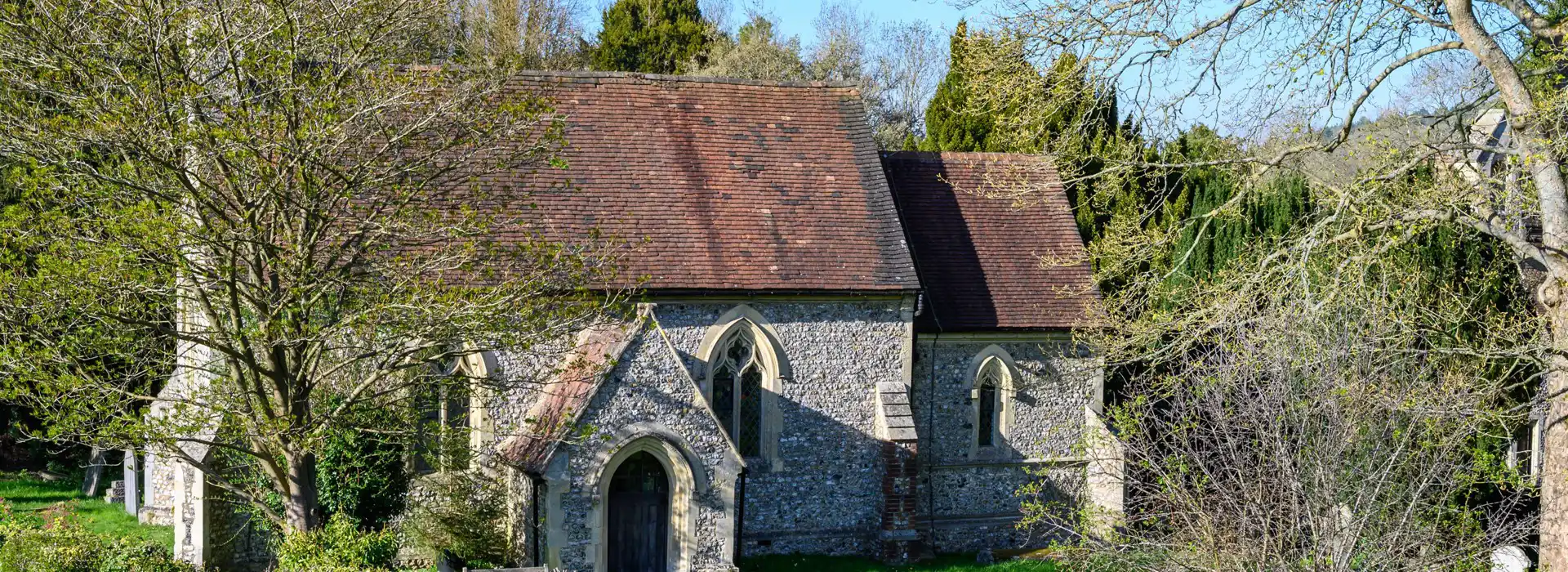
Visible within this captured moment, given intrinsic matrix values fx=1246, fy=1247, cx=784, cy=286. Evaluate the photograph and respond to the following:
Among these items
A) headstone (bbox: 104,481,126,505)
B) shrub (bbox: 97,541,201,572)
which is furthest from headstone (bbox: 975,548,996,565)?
headstone (bbox: 104,481,126,505)

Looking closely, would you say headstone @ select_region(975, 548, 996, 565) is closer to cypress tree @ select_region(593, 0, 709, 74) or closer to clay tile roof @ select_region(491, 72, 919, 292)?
clay tile roof @ select_region(491, 72, 919, 292)

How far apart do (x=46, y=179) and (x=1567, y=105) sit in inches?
528

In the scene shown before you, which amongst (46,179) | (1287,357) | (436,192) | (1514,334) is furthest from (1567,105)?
(46,179)

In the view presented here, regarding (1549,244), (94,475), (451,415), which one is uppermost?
(1549,244)

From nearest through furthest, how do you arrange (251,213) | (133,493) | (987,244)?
(251,213) → (133,493) → (987,244)

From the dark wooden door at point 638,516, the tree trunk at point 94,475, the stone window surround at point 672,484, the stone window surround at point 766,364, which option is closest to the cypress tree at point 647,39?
the tree trunk at point 94,475

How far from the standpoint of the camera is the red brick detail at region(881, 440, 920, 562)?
1802 centimetres

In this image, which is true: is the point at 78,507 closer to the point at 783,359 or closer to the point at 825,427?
the point at 783,359

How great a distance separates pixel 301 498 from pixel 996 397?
35.9ft

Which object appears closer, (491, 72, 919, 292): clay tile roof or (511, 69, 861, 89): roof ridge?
(491, 72, 919, 292): clay tile roof

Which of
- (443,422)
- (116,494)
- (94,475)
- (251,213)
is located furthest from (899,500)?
(94,475)

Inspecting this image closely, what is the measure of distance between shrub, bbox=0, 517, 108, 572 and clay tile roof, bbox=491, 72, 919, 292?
22.9ft

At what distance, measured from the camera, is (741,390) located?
60.1 ft

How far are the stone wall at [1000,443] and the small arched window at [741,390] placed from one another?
8.49ft
